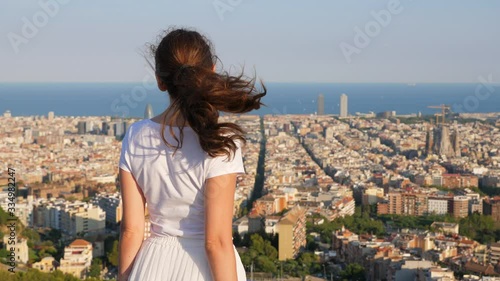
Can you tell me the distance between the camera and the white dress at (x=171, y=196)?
0.83 m

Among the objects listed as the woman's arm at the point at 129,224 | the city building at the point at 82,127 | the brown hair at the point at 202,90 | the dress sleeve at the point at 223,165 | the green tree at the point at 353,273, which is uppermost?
the city building at the point at 82,127

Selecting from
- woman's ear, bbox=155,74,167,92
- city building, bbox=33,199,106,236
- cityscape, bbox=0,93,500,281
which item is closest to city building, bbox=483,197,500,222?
cityscape, bbox=0,93,500,281

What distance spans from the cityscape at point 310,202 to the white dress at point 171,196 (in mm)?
58

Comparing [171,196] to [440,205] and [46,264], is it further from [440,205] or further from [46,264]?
[440,205]

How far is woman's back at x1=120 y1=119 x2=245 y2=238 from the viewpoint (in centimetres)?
84

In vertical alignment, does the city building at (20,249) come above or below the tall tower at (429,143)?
below

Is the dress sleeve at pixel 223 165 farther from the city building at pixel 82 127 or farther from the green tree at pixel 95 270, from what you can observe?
the city building at pixel 82 127

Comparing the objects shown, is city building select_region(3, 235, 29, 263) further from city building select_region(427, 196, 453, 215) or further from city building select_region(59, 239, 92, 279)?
city building select_region(427, 196, 453, 215)

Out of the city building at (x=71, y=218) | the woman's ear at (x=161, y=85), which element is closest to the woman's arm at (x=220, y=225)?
the woman's ear at (x=161, y=85)

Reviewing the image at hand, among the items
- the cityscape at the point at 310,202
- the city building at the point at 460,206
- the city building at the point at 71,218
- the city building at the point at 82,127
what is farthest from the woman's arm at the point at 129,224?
the city building at the point at 82,127

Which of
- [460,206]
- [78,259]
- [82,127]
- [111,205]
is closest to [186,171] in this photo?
[78,259]

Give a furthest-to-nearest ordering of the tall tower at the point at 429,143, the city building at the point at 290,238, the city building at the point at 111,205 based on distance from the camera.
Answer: the tall tower at the point at 429,143 → the city building at the point at 111,205 → the city building at the point at 290,238

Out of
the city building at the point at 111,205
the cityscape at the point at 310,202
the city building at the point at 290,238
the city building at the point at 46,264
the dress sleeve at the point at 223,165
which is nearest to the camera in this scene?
the dress sleeve at the point at 223,165

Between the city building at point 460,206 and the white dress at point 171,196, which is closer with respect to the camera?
the white dress at point 171,196
